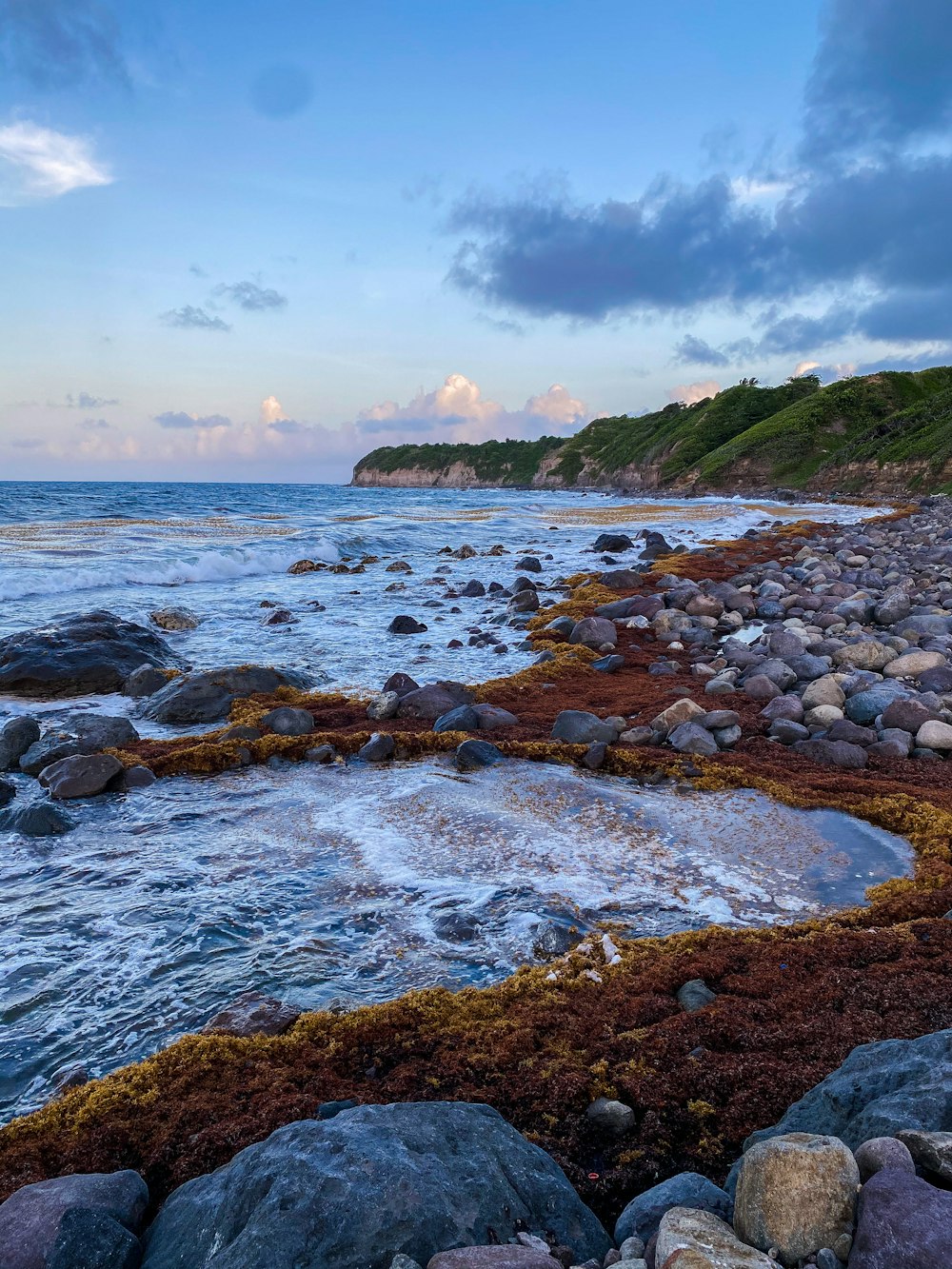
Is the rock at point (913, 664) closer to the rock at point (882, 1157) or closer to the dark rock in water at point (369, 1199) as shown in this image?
the rock at point (882, 1157)

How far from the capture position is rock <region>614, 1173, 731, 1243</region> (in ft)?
6.38

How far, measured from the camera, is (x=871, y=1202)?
1666 millimetres

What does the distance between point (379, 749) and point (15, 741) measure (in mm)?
3014

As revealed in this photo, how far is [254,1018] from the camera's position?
3.16 metres

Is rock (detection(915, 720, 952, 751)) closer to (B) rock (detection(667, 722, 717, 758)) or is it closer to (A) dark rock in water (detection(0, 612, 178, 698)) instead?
(B) rock (detection(667, 722, 717, 758))

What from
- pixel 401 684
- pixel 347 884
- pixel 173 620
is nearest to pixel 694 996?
pixel 347 884

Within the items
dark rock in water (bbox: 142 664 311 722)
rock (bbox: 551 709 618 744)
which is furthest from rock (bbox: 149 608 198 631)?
rock (bbox: 551 709 618 744)

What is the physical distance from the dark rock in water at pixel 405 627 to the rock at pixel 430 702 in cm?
416

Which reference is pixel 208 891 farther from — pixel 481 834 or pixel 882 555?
pixel 882 555

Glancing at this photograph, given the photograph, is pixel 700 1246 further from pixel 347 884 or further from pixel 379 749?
pixel 379 749

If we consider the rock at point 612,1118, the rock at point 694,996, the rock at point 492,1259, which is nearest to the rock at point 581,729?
the rock at point 694,996

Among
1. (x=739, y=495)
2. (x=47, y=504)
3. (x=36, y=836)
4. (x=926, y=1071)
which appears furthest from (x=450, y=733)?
(x=739, y=495)

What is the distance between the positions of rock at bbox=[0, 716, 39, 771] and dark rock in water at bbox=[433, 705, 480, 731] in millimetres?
3403

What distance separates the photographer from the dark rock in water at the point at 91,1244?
73.4 inches
